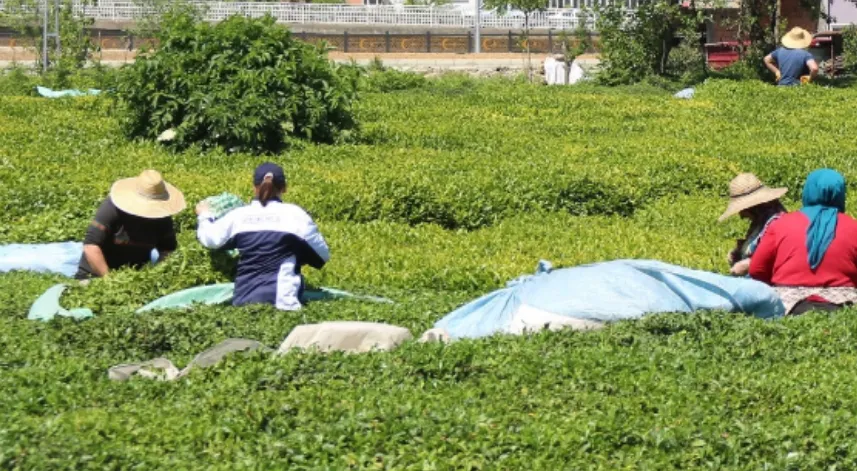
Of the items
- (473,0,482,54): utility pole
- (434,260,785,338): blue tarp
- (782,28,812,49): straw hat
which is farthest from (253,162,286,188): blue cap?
(473,0,482,54): utility pole

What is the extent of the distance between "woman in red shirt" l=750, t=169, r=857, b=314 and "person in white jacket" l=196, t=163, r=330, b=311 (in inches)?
108

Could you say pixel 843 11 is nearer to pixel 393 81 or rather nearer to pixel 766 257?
pixel 393 81

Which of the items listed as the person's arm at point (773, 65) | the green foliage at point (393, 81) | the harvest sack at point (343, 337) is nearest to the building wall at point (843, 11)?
the person's arm at point (773, 65)

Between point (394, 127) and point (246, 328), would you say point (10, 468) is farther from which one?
point (394, 127)

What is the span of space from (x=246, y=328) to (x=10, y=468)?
2760mm

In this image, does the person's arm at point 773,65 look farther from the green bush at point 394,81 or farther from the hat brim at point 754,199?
the hat brim at point 754,199

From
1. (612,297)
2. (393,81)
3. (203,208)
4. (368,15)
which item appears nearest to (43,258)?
(203,208)

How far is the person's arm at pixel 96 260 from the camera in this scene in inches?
413

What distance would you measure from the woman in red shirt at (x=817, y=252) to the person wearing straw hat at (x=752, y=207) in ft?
2.33

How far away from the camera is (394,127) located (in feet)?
62.8

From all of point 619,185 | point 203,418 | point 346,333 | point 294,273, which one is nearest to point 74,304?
point 294,273

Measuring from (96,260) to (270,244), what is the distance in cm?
159

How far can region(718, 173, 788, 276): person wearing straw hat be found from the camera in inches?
404

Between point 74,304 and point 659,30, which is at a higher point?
point 659,30
